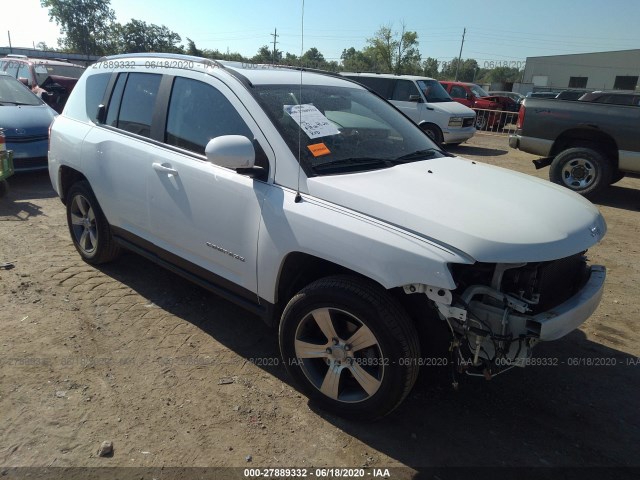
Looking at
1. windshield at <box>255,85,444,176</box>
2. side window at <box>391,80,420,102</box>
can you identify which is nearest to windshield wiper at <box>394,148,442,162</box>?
windshield at <box>255,85,444,176</box>

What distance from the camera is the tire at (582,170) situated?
25.6 feet

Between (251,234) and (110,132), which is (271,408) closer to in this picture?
(251,234)

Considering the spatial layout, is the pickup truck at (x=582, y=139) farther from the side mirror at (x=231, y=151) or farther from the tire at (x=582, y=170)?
the side mirror at (x=231, y=151)

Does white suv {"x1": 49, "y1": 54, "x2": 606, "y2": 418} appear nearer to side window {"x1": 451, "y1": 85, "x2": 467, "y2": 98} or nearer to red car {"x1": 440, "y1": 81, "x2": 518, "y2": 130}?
red car {"x1": 440, "y1": 81, "x2": 518, "y2": 130}

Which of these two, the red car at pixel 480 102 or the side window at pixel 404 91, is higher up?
the side window at pixel 404 91

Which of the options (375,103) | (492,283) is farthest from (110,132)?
(492,283)

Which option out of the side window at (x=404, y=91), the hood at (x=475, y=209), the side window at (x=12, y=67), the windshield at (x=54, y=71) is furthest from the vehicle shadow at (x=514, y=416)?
→ the side window at (x=12, y=67)

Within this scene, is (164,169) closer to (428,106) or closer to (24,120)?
(24,120)

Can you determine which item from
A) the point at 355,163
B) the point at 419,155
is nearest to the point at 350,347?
the point at 355,163

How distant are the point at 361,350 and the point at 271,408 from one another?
704 millimetres

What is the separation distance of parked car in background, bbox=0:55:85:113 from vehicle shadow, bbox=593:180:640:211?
A: 11.9 m

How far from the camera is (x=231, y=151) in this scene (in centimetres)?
266

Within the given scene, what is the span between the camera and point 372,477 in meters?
2.38

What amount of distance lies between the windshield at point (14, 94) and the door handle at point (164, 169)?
6651 millimetres
